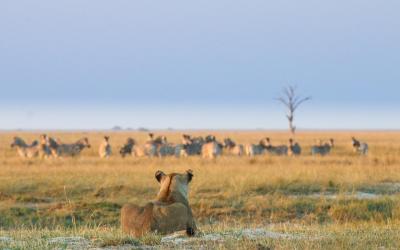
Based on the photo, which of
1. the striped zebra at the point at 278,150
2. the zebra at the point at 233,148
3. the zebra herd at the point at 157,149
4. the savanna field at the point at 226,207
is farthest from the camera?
the zebra at the point at 233,148

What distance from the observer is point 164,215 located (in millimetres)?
8938

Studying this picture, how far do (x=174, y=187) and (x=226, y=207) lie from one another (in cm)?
861

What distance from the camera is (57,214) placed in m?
17.1

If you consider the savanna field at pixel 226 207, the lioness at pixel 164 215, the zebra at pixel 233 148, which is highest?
the zebra at pixel 233 148

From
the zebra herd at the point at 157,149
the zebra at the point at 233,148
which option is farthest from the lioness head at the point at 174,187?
the zebra at the point at 233,148

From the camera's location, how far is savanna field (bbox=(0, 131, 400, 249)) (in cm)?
888

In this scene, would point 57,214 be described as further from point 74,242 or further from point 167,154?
point 167,154

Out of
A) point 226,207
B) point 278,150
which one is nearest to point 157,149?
point 278,150

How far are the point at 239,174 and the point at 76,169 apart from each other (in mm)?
5675

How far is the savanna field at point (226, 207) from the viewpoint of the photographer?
888 cm

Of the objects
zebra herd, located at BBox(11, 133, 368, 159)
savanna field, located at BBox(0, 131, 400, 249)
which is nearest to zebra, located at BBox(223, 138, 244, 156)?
zebra herd, located at BBox(11, 133, 368, 159)

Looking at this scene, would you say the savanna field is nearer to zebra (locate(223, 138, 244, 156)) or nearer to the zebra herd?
the zebra herd

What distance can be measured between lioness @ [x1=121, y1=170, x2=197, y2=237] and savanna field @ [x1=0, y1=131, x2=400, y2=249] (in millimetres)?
264

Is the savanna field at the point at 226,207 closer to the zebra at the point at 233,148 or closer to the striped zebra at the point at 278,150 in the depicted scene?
the striped zebra at the point at 278,150
